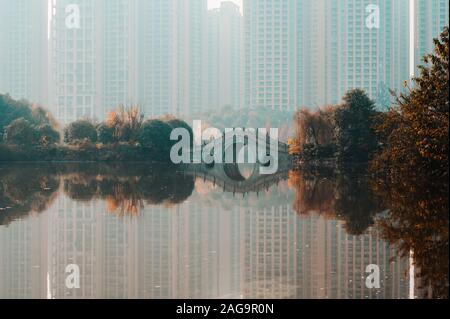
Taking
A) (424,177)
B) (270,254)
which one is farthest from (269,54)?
(270,254)

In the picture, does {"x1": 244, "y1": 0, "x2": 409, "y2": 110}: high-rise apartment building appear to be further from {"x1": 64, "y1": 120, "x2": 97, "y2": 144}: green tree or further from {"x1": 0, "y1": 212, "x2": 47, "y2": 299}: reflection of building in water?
{"x1": 0, "y1": 212, "x2": 47, "y2": 299}: reflection of building in water

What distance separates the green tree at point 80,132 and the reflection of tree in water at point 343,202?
2276 cm

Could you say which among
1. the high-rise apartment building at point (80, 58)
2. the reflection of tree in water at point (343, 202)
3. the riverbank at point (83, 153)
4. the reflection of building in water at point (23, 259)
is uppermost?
the high-rise apartment building at point (80, 58)

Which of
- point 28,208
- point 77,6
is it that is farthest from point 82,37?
point 28,208

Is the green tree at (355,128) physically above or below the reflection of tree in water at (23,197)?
above

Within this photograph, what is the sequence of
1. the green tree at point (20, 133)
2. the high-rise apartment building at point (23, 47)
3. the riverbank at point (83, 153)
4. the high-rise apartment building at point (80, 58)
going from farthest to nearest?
the high-rise apartment building at point (23, 47), the high-rise apartment building at point (80, 58), the green tree at point (20, 133), the riverbank at point (83, 153)

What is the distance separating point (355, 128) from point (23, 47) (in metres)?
47.6

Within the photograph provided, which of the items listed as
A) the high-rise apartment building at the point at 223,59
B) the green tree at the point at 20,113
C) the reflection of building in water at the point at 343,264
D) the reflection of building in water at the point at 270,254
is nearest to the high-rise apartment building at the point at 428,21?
the high-rise apartment building at the point at 223,59

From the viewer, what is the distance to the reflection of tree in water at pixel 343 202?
11.0 meters

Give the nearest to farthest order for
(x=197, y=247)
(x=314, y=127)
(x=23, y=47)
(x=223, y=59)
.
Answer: (x=197, y=247)
(x=314, y=127)
(x=23, y=47)
(x=223, y=59)

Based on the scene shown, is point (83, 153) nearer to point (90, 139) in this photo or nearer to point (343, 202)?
point (90, 139)

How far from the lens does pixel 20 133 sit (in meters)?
37.3

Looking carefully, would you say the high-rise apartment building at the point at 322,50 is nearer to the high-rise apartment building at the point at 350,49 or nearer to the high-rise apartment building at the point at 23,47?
the high-rise apartment building at the point at 350,49

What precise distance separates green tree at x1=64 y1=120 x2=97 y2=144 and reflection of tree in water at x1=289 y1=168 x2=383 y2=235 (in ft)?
74.7
